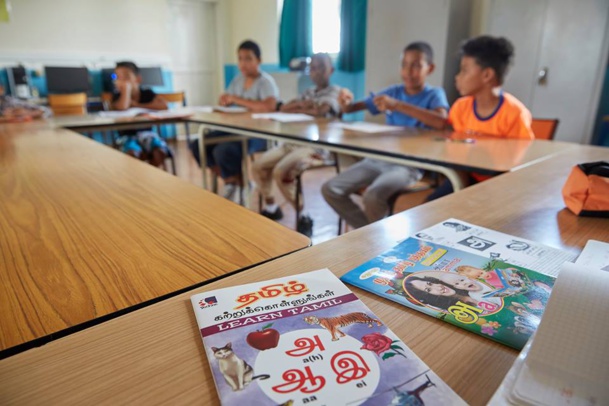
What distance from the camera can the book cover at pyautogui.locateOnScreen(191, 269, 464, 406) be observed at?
0.37m

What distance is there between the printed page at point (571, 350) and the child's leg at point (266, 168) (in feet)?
8.04

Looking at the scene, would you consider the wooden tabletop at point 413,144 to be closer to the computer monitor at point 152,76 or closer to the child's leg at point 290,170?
the child's leg at point 290,170

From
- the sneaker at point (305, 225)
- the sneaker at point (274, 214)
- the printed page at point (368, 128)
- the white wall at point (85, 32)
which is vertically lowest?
the sneaker at point (274, 214)

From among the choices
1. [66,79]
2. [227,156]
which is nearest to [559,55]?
[227,156]

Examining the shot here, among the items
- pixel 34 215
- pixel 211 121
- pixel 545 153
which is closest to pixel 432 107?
pixel 545 153

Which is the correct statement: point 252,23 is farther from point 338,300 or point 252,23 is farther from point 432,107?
point 338,300

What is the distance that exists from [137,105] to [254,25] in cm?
353

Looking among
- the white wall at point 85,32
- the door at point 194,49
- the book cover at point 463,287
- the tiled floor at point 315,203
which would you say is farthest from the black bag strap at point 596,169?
the door at point 194,49

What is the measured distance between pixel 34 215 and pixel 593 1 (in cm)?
375

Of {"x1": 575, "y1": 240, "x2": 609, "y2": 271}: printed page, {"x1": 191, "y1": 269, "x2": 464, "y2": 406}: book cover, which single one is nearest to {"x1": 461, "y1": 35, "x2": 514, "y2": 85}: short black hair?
{"x1": 575, "y1": 240, "x2": 609, "y2": 271}: printed page

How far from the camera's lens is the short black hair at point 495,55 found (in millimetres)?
1884

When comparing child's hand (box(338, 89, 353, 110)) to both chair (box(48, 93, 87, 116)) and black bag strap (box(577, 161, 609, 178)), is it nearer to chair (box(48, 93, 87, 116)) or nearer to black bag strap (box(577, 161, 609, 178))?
black bag strap (box(577, 161, 609, 178))

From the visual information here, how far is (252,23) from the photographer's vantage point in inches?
248

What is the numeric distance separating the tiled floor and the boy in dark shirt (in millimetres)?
844
